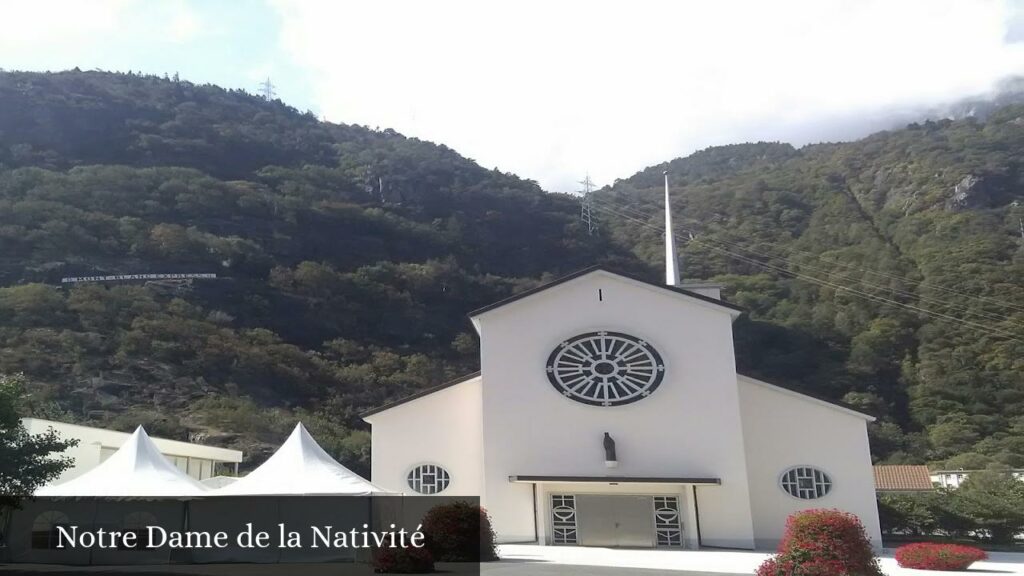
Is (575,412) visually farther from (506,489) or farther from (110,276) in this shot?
(110,276)

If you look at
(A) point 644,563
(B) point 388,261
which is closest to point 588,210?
(B) point 388,261

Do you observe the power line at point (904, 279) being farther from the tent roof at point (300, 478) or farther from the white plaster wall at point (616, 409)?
the tent roof at point (300, 478)

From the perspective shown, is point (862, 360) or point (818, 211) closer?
point (862, 360)

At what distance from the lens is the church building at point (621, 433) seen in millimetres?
24422

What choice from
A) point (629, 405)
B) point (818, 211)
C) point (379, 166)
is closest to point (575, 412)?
point (629, 405)

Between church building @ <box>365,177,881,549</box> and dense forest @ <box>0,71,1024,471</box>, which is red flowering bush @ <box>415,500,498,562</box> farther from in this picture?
dense forest @ <box>0,71,1024,471</box>

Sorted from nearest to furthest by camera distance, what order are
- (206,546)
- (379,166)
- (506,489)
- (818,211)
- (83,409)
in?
(206,546), (506,489), (83,409), (818,211), (379,166)

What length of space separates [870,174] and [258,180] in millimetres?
64673

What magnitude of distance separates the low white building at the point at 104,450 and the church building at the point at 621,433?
28.7 feet

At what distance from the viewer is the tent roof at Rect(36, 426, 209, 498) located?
61.2 ft

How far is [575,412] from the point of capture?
81.9ft

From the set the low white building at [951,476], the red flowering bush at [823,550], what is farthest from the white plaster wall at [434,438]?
the low white building at [951,476]

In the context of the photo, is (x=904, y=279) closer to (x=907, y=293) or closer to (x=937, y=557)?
(x=907, y=293)

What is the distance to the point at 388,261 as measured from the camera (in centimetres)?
8269
